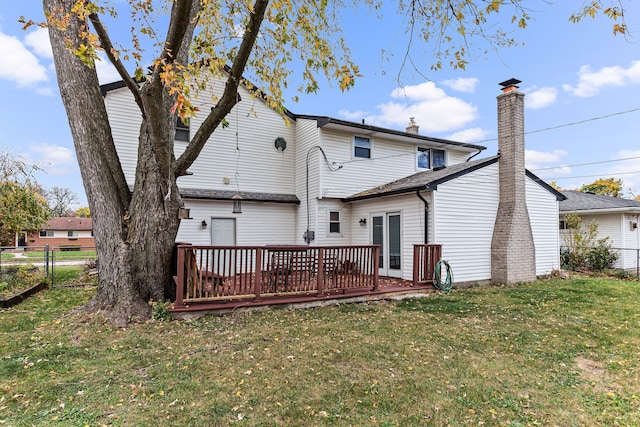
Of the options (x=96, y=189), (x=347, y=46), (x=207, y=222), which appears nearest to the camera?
(x=96, y=189)

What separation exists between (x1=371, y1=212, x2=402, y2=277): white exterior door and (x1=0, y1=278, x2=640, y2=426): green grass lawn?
3.41 m

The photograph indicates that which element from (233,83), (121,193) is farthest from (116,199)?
(233,83)

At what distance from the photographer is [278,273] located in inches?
271

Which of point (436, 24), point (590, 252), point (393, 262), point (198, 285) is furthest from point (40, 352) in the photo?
point (590, 252)

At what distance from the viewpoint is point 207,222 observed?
34.9 feet

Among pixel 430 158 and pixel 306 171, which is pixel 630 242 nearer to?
pixel 430 158

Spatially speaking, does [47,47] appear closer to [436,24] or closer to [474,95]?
[436,24]

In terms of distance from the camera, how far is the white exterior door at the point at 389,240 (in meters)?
9.84

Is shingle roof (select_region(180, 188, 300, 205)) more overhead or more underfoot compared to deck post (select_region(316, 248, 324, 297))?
more overhead

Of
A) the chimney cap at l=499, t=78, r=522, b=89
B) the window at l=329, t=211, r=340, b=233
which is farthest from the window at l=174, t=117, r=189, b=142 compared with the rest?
the chimney cap at l=499, t=78, r=522, b=89

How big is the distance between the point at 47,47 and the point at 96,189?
10.7ft

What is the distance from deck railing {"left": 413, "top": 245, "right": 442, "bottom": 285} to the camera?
864 centimetres

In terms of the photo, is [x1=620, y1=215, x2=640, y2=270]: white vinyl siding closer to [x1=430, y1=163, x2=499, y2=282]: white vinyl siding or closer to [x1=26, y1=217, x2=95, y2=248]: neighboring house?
[x1=430, y1=163, x2=499, y2=282]: white vinyl siding

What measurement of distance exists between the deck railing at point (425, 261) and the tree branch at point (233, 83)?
19.0 ft
